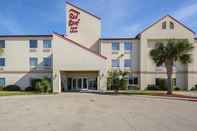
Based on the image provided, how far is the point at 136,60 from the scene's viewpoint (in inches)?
1880

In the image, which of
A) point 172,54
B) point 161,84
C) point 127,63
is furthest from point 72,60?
point 161,84

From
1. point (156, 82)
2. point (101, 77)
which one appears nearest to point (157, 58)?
point (101, 77)

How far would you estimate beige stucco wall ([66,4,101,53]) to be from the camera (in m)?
49.3

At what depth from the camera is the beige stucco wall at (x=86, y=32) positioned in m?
49.3

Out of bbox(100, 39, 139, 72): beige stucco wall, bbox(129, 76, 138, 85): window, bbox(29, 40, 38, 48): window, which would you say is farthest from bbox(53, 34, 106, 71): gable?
bbox(129, 76, 138, 85): window

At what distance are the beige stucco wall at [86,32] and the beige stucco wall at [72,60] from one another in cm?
880

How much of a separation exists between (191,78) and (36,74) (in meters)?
26.6

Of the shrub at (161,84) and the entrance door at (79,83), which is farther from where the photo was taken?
the entrance door at (79,83)

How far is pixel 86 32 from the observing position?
4944cm

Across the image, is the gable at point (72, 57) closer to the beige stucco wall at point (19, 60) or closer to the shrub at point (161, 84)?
the beige stucco wall at point (19, 60)

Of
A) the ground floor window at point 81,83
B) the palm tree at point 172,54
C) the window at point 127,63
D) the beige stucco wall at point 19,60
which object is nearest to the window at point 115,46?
the window at point 127,63

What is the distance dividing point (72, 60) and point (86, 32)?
1084 cm

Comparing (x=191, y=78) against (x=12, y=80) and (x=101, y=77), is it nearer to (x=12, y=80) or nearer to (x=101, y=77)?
(x=101, y=77)

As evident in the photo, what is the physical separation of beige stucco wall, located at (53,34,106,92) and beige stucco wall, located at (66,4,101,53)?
8.80 meters
